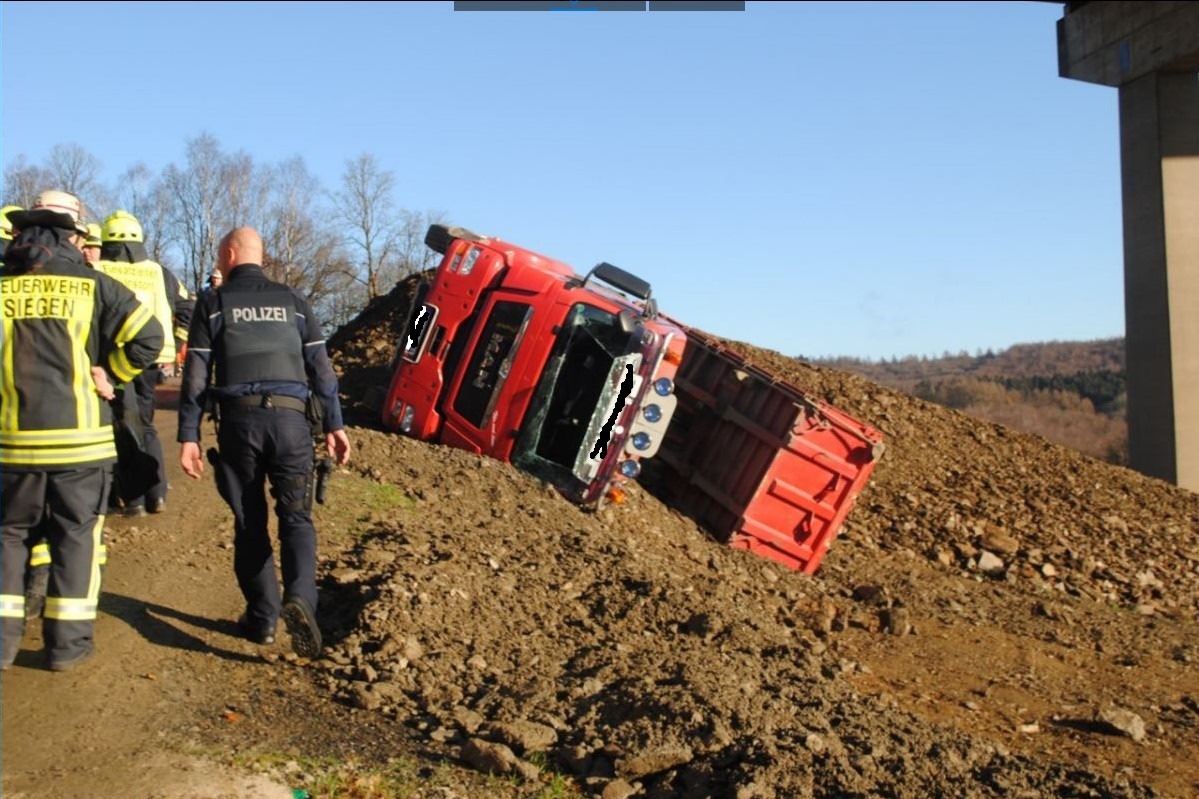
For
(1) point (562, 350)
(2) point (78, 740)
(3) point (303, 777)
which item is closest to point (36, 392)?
(2) point (78, 740)

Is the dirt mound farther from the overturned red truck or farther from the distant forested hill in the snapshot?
the distant forested hill

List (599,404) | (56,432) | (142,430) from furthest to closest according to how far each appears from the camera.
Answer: (599,404), (142,430), (56,432)

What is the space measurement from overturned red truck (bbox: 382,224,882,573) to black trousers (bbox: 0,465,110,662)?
563 centimetres

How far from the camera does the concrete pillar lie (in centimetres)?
1953

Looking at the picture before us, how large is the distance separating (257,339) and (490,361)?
5.39 meters

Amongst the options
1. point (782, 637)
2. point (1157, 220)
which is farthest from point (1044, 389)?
point (782, 637)

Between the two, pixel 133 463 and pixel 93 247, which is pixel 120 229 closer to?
pixel 93 247

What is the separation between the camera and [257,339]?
6297 millimetres

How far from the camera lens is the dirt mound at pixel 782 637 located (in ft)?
18.6

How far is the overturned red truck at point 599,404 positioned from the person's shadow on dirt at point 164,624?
4.71 meters

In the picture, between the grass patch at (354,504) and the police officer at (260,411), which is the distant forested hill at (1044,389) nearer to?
the grass patch at (354,504)

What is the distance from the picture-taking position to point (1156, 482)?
55.0 feet

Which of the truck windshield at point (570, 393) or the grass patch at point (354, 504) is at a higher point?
the truck windshield at point (570, 393)

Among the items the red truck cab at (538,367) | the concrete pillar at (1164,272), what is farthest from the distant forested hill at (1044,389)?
the red truck cab at (538,367)
